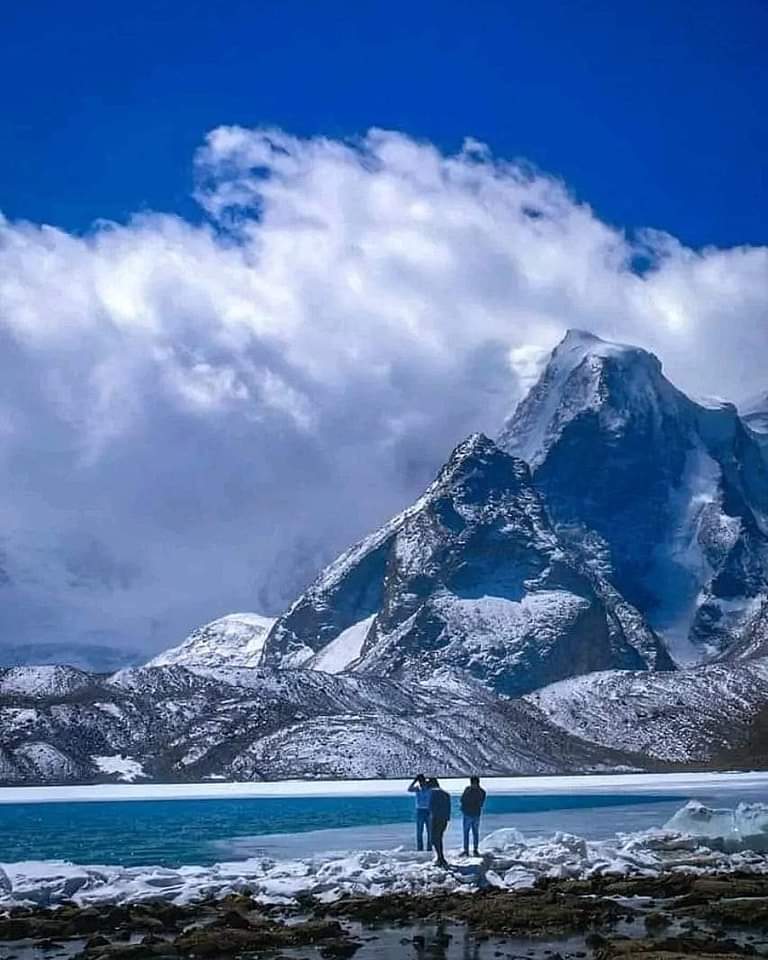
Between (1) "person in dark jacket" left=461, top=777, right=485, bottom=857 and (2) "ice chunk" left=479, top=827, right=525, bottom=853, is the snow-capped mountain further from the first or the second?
(1) "person in dark jacket" left=461, top=777, right=485, bottom=857

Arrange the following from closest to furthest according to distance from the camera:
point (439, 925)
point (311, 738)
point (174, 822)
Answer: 1. point (439, 925)
2. point (174, 822)
3. point (311, 738)

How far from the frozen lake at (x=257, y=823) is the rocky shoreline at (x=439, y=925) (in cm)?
1189

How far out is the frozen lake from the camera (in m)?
47.6

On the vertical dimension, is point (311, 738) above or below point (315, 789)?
above

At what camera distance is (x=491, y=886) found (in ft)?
113

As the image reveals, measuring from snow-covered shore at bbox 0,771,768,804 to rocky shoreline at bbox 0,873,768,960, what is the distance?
243ft

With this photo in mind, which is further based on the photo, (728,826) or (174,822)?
(174,822)

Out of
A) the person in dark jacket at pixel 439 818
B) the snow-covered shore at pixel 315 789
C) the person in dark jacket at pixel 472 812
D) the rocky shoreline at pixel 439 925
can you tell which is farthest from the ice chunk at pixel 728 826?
the snow-covered shore at pixel 315 789

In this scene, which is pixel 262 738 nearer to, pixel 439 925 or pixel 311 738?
pixel 311 738

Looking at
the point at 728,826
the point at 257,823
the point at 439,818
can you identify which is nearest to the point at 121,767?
the point at 257,823

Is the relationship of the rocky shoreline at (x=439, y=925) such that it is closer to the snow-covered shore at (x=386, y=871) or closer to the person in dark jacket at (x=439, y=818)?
the snow-covered shore at (x=386, y=871)

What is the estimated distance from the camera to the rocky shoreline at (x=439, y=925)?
990 inches

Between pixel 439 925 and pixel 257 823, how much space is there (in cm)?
4123

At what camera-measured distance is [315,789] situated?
13475 cm
